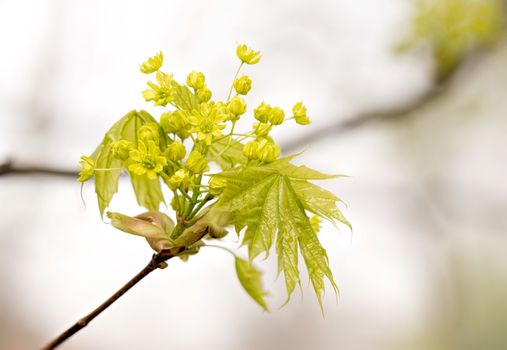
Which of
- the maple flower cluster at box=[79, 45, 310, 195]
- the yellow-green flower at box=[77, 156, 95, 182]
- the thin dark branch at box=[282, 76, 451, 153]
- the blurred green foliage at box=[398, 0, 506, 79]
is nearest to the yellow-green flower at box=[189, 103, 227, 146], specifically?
the maple flower cluster at box=[79, 45, 310, 195]

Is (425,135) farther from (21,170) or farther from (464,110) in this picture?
(21,170)

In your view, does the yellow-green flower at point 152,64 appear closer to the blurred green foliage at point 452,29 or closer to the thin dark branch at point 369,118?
the thin dark branch at point 369,118

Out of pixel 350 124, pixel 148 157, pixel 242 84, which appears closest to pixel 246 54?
pixel 242 84

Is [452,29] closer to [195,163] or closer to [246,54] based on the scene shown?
[246,54]

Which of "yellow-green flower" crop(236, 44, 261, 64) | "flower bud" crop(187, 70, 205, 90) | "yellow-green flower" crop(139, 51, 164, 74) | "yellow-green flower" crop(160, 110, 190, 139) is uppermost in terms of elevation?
"yellow-green flower" crop(236, 44, 261, 64)

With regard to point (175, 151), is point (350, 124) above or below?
above

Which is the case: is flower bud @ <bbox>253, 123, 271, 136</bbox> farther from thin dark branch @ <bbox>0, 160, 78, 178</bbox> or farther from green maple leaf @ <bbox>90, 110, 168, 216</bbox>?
thin dark branch @ <bbox>0, 160, 78, 178</bbox>
